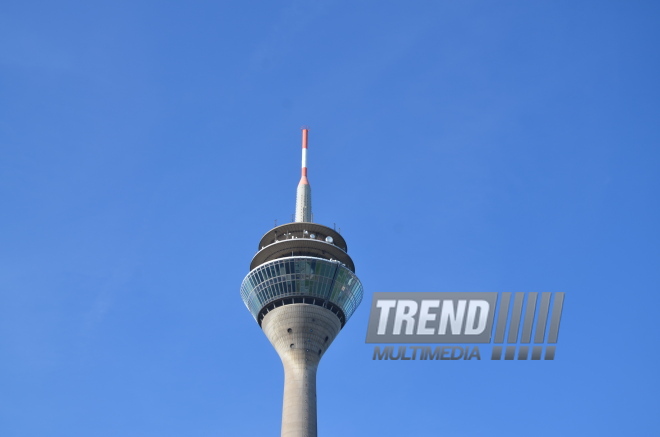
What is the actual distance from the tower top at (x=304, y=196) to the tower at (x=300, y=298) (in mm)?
6587

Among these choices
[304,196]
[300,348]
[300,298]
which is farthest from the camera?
[304,196]

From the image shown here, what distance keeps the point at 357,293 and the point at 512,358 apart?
148ft

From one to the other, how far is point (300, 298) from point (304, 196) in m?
19.8

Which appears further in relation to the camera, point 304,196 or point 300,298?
point 304,196

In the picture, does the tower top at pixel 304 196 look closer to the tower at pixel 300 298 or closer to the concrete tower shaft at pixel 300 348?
the tower at pixel 300 298

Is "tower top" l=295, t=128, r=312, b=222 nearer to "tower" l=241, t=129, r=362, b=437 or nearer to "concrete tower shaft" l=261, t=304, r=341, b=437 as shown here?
"tower" l=241, t=129, r=362, b=437

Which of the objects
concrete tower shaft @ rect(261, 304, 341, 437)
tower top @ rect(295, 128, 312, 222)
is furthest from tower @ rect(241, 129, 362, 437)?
tower top @ rect(295, 128, 312, 222)

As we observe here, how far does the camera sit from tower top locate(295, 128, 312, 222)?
11294cm

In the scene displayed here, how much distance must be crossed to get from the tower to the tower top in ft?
21.6

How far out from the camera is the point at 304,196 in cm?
11556

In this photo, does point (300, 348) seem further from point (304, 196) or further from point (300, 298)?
point (304, 196)

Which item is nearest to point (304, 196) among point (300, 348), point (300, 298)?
point (300, 298)

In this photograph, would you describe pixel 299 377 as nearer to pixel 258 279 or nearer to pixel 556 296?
pixel 258 279

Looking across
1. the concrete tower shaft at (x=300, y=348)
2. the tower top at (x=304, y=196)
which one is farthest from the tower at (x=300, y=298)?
the tower top at (x=304, y=196)
